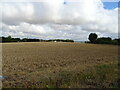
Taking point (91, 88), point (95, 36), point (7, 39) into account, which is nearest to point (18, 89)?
point (91, 88)

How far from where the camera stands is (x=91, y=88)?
5367mm

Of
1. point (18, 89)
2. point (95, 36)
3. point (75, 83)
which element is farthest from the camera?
point (95, 36)

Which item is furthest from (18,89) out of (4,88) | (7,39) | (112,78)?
(7,39)

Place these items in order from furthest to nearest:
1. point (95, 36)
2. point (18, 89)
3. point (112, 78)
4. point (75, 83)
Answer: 1. point (95, 36)
2. point (112, 78)
3. point (75, 83)
4. point (18, 89)

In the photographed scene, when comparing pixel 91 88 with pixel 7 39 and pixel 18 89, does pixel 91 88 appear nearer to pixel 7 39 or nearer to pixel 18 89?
Result: pixel 18 89

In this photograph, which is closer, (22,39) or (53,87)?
(53,87)

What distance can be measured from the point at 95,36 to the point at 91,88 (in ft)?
290

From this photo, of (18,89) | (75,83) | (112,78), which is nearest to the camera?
(18,89)

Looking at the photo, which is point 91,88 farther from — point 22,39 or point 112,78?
point 22,39

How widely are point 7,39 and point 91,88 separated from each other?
95.7 m

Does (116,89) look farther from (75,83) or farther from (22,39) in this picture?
(22,39)

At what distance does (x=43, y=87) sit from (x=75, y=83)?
1235 millimetres

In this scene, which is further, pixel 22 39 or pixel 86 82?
pixel 22 39

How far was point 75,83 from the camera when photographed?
575 cm
